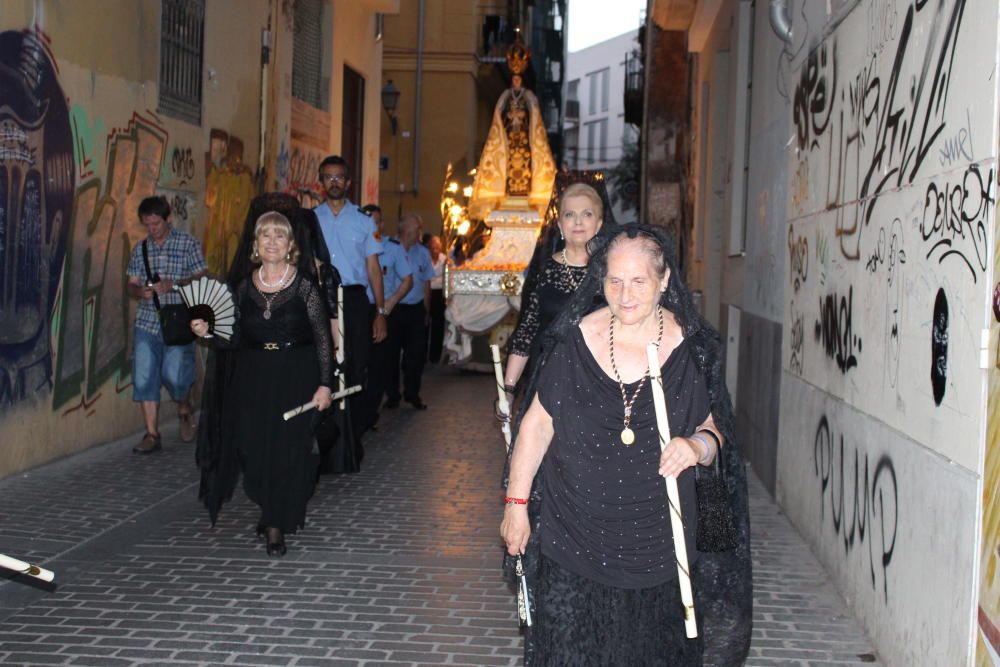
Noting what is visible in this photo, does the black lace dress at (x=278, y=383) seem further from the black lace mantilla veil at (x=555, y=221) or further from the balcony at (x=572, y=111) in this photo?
the balcony at (x=572, y=111)

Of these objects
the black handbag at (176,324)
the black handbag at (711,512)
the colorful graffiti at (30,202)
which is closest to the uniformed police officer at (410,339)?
the colorful graffiti at (30,202)

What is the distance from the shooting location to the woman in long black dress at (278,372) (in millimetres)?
7434

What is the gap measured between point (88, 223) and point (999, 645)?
26.9ft

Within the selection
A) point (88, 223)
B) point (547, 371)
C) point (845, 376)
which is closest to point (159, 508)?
point (88, 223)

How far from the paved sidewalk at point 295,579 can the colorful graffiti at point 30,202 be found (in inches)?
34.4

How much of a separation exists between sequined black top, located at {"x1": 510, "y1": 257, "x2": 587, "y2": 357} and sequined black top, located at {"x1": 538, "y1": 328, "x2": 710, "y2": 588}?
2678mm

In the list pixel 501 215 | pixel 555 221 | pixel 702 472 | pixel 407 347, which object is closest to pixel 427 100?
pixel 501 215

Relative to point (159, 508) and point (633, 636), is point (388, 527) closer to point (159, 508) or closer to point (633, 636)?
point (159, 508)

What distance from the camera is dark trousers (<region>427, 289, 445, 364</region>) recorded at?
68.6 feet

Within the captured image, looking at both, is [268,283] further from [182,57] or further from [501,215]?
[501,215]

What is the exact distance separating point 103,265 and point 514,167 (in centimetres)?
790

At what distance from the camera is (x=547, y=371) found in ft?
13.8

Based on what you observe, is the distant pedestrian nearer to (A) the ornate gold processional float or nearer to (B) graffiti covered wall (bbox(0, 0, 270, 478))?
(A) the ornate gold processional float

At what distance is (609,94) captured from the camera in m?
88.4
